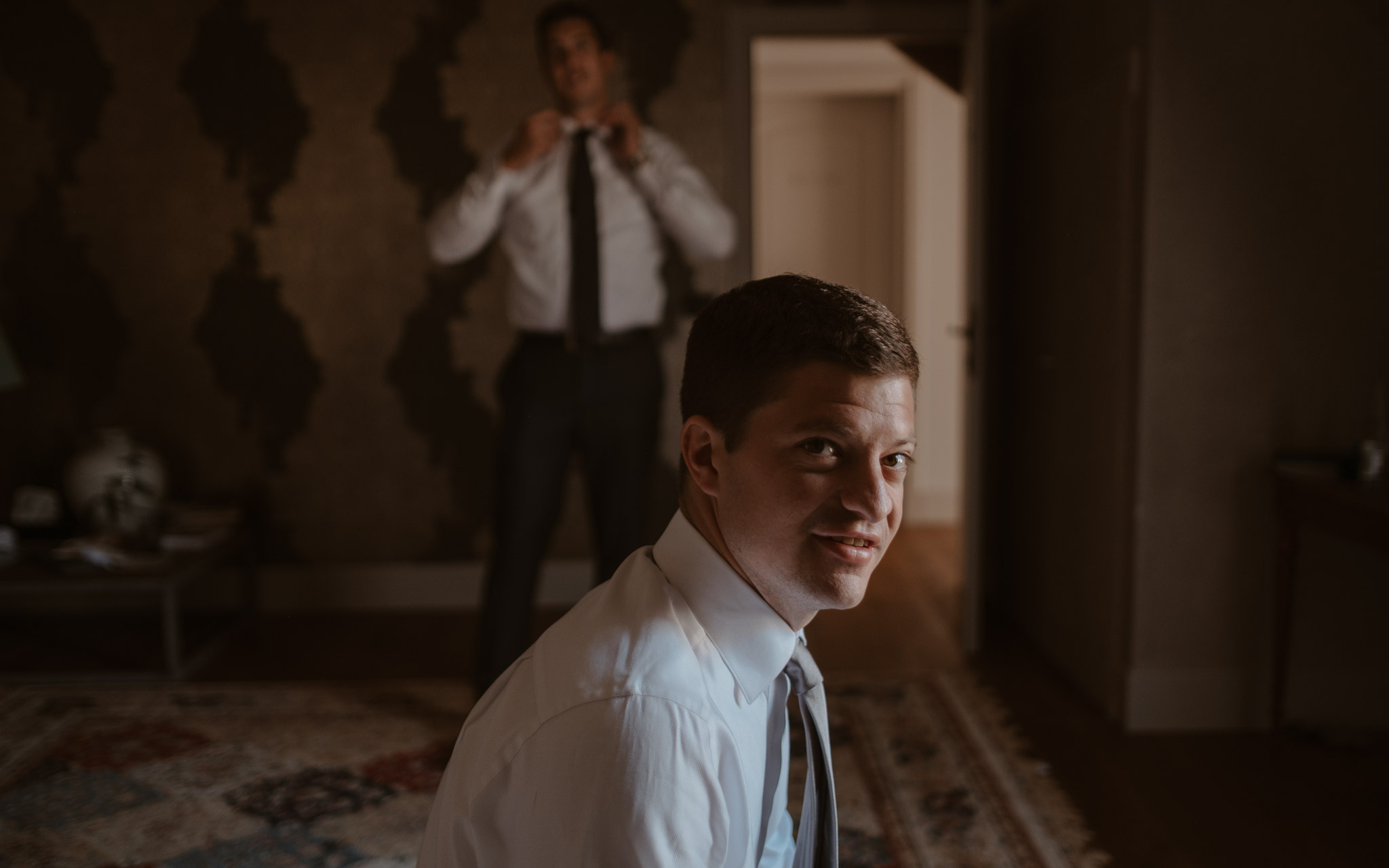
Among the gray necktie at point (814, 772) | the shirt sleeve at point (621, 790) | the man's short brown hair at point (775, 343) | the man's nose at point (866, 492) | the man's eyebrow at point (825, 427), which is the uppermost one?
the man's short brown hair at point (775, 343)

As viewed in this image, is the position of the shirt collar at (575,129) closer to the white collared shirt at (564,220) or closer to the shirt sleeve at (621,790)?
the white collared shirt at (564,220)

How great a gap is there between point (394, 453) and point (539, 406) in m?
1.36

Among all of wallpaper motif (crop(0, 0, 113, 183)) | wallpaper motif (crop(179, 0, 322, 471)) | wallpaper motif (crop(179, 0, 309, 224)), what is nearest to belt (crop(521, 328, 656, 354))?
wallpaper motif (crop(179, 0, 322, 471))

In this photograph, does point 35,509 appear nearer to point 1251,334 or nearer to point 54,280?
point 54,280

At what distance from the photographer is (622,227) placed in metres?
2.66

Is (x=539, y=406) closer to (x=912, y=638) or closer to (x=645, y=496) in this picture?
(x=645, y=496)

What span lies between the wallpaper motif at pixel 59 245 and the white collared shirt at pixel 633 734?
3352 millimetres

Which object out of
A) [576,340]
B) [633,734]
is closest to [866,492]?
[633,734]

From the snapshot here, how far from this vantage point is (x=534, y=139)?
8.18ft

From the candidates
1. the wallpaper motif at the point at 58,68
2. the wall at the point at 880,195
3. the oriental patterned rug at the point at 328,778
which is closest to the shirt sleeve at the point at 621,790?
the oriental patterned rug at the point at 328,778

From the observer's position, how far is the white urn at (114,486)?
3236mm

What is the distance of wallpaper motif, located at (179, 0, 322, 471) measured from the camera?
3.46m

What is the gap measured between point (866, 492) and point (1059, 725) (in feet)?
6.82

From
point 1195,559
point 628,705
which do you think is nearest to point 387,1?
point 1195,559
